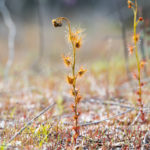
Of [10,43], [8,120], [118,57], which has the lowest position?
[8,120]

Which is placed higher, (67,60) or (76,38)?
(76,38)

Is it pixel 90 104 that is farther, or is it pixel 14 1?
pixel 14 1

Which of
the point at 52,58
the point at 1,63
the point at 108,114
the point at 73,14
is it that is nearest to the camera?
the point at 108,114

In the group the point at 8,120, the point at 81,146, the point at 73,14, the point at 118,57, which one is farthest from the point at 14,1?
the point at 81,146

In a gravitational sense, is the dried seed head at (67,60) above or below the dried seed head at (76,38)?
below

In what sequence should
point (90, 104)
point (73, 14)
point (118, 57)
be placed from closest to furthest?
point (90, 104) → point (118, 57) → point (73, 14)

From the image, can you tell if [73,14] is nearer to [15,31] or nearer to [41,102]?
[15,31]

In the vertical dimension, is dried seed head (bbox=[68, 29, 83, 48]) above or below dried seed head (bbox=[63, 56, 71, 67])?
above

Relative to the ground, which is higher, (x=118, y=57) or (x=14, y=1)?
(x=14, y=1)

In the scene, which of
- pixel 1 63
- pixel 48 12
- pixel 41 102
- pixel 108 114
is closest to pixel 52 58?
pixel 1 63
